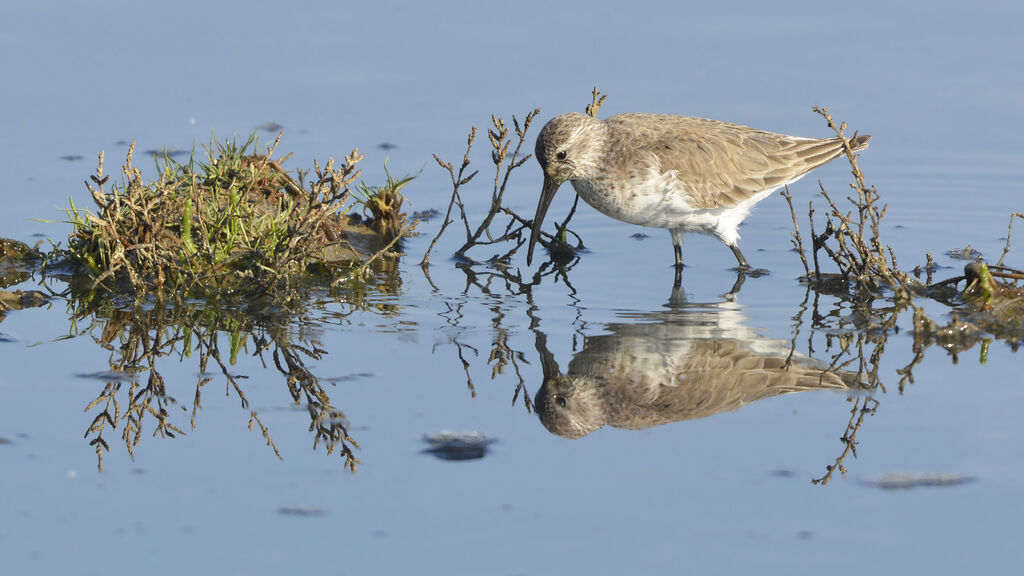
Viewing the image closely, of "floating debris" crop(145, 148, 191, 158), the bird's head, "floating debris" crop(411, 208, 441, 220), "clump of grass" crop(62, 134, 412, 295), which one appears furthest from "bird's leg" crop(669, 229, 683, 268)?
"floating debris" crop(145, 148, 191, 158)

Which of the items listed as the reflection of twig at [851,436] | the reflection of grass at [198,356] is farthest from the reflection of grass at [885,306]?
the reflection of grass at [198,356]

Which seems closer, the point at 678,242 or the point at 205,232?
the point at 205,232

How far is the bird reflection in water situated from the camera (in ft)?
22.0

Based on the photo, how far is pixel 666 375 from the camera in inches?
281

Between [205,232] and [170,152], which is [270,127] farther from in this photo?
[205,232]

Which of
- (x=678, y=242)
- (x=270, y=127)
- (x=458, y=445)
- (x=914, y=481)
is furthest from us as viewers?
(x=270, y=127)

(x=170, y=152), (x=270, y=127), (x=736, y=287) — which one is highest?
(x=270, y=127)

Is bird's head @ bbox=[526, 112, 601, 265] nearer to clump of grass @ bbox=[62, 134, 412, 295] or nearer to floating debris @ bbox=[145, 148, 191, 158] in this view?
clump of grass @ bbox=[62, 134, 412, 295]

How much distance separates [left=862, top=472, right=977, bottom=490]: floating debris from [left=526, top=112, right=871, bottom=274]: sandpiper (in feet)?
13.0

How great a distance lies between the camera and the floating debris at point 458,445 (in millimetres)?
6098

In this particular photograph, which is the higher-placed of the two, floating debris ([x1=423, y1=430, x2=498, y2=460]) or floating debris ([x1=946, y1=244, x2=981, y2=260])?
floating debris ([x1=946, y1=244, x2=981, y2=260])

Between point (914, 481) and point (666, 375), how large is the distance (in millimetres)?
1726

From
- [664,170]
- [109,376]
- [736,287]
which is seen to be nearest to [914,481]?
[736,287]

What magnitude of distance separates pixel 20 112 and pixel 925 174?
27.4 ft
